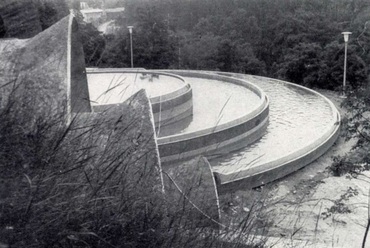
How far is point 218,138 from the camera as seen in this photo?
11211 millimetres

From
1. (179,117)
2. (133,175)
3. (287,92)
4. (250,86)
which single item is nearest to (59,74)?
(133,175)

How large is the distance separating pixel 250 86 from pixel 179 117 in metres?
4.44

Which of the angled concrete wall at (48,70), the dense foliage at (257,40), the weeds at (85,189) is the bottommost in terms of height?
the dense foliage at (257,40)

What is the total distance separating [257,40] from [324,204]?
2774 centimetres

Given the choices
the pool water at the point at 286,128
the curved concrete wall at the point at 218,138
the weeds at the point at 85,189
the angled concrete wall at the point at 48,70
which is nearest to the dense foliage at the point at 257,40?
the pool water at the point at 286,128

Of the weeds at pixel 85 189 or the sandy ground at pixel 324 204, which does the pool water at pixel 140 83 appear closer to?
the sandy ground at pixel 324 204

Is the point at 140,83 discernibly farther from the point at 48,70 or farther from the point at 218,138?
the point at 48,70

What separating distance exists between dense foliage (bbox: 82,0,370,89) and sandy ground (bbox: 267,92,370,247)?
33.0ft

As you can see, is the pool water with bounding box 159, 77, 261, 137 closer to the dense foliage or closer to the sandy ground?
the sandy ground

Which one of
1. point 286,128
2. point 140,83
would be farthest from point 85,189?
point 140,83

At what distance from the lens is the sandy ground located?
6.99m

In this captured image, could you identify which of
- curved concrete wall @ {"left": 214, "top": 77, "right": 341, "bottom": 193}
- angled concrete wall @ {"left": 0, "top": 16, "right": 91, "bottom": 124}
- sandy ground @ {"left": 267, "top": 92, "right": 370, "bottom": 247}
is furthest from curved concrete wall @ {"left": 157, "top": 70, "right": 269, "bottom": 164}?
angled concrete wall @ {"left": 0, "top": 16, "right": 91, "bottom": 124}

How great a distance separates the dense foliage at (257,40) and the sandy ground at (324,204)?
10.1m

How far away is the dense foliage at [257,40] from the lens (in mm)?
23172
